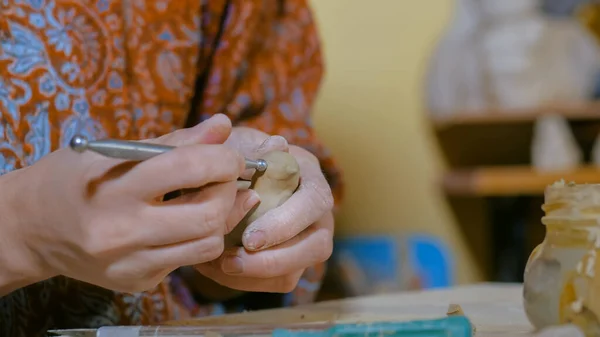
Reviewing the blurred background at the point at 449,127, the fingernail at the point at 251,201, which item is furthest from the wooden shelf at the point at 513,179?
the fingernail at the point at 251,201

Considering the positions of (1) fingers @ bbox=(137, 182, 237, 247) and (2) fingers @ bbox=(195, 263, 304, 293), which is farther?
(2) fingers @ bbox=(195, 263, 304, 293)

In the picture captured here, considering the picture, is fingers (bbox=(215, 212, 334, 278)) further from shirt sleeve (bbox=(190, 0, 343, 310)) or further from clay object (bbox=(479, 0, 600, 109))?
clay object (bbox=(479, 0, 600, 109))

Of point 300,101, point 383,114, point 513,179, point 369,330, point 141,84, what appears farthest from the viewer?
point 383,114

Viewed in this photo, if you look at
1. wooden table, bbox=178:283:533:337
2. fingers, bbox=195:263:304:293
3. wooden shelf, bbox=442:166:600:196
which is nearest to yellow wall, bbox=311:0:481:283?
wooden shelf, bbox=442:166:600:196

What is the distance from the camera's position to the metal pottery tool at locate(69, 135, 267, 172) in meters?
0.39

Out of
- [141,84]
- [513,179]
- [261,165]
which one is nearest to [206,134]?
[261,165]

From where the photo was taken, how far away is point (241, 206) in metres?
0.48

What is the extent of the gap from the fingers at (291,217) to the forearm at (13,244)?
5.3 inches

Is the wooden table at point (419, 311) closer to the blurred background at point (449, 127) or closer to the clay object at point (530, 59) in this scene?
the blurred background at point (449, 127)

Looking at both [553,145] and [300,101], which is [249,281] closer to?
[300,101]

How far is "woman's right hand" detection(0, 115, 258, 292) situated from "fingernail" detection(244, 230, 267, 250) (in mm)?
51

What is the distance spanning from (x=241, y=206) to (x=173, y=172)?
3.5 inches

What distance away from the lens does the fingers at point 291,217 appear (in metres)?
0.50

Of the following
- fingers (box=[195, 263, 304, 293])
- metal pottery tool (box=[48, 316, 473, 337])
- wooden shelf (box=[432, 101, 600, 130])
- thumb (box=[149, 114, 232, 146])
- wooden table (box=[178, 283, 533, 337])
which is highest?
thumb (box=[149, 114, 232, 146])
